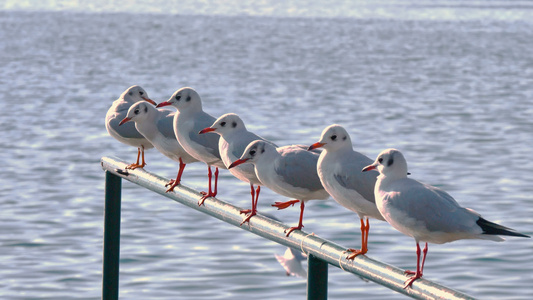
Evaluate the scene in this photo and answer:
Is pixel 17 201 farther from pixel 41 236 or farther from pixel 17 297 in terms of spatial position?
pixel 17 297

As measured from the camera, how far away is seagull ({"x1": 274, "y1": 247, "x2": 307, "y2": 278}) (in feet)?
43.9

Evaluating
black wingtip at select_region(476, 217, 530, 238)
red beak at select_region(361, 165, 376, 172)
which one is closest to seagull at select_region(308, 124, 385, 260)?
red beak at select_region(361, 165, 376, 172)

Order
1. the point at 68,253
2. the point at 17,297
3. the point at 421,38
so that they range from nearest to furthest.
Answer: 1. the point at 17,297
2. the point at 68,253
3. the point at 421,38

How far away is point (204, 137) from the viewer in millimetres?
7508

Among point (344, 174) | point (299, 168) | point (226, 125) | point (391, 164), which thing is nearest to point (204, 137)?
point (226, 125)

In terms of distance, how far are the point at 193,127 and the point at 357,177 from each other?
1967mm

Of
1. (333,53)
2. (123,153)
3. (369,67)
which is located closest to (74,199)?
(123,153)

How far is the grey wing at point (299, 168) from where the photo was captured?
6410 mm

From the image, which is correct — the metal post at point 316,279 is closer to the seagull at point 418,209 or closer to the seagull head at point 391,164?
the seagull at point 418,209

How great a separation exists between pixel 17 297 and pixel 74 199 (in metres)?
5.33

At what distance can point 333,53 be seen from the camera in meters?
59.9

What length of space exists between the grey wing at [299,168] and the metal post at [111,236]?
1.84 metres

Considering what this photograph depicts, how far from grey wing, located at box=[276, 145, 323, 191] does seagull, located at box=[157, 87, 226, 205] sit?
99 centimetres

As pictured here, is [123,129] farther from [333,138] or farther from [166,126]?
[333,138]
